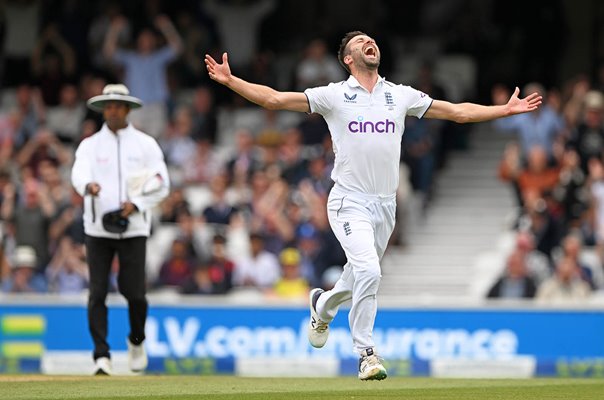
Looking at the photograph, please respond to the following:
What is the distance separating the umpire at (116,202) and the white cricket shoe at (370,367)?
3.13 m

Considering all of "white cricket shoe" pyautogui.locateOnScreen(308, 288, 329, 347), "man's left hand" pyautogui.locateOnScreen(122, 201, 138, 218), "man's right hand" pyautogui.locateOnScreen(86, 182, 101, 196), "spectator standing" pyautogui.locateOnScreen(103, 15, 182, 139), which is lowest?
"white cricket shoe" pyautogui.locateOnScreen(308, 288, 329, 347)

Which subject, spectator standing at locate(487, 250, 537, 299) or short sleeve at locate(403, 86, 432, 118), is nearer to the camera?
short sleeve at locate(403, 86, 432, 118)

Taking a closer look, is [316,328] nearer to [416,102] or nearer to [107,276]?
[416,102]

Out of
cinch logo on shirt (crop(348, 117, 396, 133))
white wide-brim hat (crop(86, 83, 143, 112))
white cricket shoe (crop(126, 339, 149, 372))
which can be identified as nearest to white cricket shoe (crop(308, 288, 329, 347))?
cinch logo on shirt (crop(348, 117, 396, 133))

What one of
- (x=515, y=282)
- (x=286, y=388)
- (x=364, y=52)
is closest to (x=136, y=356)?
(x=286, y=388)

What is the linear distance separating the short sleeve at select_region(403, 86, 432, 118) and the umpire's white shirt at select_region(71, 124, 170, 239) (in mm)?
2902

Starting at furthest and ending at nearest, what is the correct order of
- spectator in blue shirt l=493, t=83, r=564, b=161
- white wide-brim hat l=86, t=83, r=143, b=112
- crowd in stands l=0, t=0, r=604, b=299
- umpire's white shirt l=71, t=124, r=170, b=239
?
spectator in blue shirt l=493, t=83, r=564, b=161 → crowd in stands l=0, t=0, r=604, b=299 → white wide-brim hat l=86, t=83, r=143, b=112 → umpire's white shirt l=71, t=124, r=170, b=239

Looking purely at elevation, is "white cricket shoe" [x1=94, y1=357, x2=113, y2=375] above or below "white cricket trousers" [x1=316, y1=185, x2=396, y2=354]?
below

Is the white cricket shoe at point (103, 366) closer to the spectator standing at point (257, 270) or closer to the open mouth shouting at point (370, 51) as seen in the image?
the open mouth shouting at point (370, 51)

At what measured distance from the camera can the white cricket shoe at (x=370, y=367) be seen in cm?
1188

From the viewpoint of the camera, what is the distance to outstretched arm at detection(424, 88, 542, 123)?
12.5 meters

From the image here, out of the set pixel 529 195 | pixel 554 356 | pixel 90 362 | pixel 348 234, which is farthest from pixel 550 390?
pixel 529 195

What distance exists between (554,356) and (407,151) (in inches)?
205

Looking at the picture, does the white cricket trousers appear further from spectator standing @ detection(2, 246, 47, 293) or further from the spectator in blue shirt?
the spectator in blue shirt
